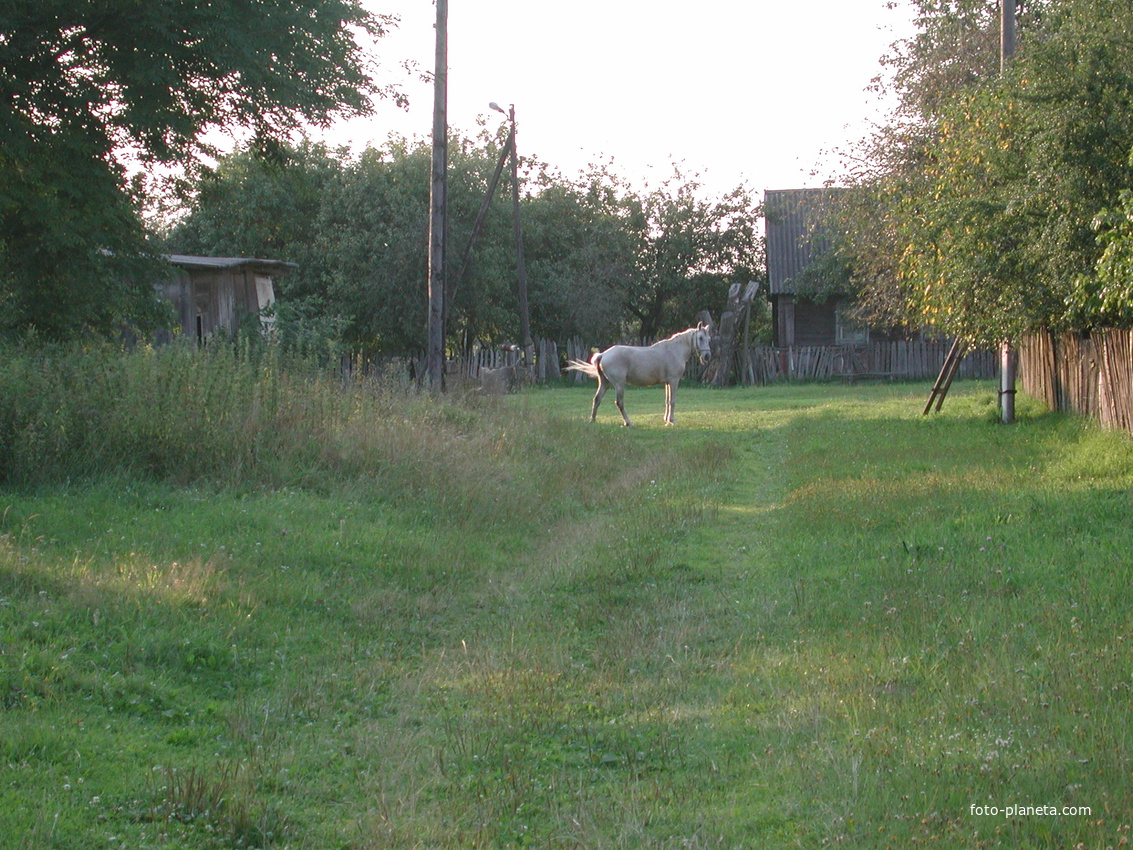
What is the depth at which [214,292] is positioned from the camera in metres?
25.7

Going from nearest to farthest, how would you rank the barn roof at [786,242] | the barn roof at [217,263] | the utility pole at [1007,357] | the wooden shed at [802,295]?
the utility pole at [1007,357] → the barn roof at [217,263] → the wooden shed at [802,295] → the barn roof at [786,242]

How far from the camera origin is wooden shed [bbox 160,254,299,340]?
24995mm

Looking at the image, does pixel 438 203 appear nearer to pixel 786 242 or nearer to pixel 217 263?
pixel 217 263

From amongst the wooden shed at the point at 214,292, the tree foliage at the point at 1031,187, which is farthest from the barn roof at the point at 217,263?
the tree foliage at the point at 1031,187

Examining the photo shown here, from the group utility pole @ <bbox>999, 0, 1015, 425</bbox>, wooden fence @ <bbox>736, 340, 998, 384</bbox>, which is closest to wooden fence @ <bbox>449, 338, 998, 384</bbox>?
wooden fence @ <bbox>736, 340, 998, 384</bbox>

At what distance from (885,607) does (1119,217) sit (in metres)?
5.84

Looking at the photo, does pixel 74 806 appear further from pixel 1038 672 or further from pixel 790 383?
pixel 790 383

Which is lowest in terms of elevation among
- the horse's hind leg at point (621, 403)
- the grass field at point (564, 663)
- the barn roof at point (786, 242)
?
the grass field at point (564, 663)

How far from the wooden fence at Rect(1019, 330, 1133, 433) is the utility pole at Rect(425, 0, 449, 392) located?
1030cm

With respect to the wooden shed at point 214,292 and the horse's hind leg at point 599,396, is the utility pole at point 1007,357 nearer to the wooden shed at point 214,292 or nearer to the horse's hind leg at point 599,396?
the horse's hind leg at point 599,396

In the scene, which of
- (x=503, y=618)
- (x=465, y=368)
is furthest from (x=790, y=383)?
(x=503, y=618)

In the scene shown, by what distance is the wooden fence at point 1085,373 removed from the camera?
12.6m

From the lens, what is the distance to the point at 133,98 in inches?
464

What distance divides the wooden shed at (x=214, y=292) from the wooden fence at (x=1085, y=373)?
17.7 m
